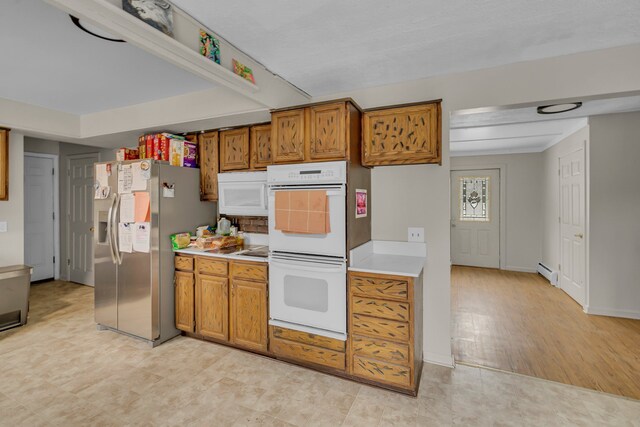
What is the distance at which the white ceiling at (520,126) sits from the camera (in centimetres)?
338

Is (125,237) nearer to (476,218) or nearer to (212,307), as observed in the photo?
(212,307)

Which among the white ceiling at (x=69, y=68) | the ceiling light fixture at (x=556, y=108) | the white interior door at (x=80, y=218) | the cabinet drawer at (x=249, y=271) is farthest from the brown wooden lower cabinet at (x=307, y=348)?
the white interior door at (x=80, y=218)

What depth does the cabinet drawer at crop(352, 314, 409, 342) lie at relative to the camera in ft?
7.20

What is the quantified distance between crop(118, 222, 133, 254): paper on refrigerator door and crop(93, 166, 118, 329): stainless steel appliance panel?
11cm

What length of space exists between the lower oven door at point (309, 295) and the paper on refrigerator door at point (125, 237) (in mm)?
1509

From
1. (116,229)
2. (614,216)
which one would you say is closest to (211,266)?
(116,229)

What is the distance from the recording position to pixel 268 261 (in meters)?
2.70

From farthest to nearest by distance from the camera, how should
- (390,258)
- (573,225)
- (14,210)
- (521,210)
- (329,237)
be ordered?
(521,210), (573,225), (14,210), (390,258), (329,237)

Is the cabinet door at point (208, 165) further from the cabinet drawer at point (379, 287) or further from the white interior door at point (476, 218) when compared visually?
the white interior door at point (476, 218)

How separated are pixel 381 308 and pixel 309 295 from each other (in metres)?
0.59

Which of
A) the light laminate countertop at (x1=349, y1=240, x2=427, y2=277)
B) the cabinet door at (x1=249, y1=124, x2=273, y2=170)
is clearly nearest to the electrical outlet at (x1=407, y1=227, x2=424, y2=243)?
the light laminate countertop at (x1=349, y1=240, x2=427, y2=277)

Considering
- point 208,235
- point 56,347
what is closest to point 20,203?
point 56,347

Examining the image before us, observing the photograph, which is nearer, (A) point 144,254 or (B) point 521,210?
(A) point 144,254

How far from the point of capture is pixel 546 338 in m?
3.18
